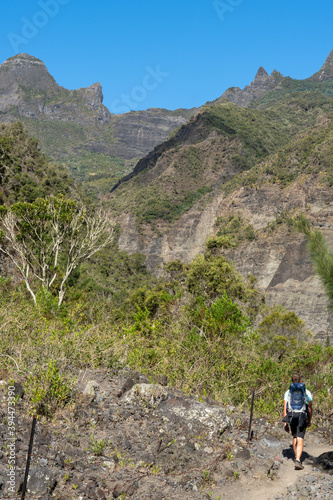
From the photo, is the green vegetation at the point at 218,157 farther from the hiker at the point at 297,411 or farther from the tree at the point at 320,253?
the hiker at the point at 297,411

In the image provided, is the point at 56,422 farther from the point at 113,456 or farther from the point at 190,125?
the point at 190,125

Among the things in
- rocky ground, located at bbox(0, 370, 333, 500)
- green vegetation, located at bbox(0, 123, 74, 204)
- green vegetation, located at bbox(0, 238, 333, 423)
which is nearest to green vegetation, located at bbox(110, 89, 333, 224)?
green vegetation, located at bbox(0, 123, 74, 204)

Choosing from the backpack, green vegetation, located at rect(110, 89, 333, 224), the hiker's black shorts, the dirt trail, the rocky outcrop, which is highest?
green vegetation, located at rect(110, 89, 333, 224)

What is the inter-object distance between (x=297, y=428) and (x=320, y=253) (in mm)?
2712

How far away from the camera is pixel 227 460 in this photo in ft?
17.7

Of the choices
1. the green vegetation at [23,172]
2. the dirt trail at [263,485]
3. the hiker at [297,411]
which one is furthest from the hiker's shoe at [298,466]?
the green vegetation at [23,172]

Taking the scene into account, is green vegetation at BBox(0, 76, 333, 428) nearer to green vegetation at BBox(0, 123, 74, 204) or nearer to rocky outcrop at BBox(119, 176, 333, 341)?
green vegetation at BBox(0, 123, 74, 204)

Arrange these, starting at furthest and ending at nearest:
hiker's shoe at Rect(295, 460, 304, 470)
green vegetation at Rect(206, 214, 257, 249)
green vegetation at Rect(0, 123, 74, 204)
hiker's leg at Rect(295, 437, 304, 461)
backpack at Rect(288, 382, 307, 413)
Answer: green vegetation at Rect(206, 214, 257, 249), green vegetation at Rect(0, 123, 74, 204), backpack at Rect(288, 382, 307, 413), hiker's leg at Rect(295, 437, 304, 461), hiker's shoe at Rect(295, 460, 304, 470)

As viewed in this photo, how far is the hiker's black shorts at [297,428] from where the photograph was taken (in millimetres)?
5727

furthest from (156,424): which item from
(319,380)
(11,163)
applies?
(11,163)

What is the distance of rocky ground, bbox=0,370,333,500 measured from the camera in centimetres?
436

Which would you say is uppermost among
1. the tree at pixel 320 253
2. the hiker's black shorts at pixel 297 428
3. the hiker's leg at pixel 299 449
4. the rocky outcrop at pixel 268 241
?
the rocky outcrop at pixel 268 241

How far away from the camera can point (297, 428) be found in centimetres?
573

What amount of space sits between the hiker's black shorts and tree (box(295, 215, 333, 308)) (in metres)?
1.89
